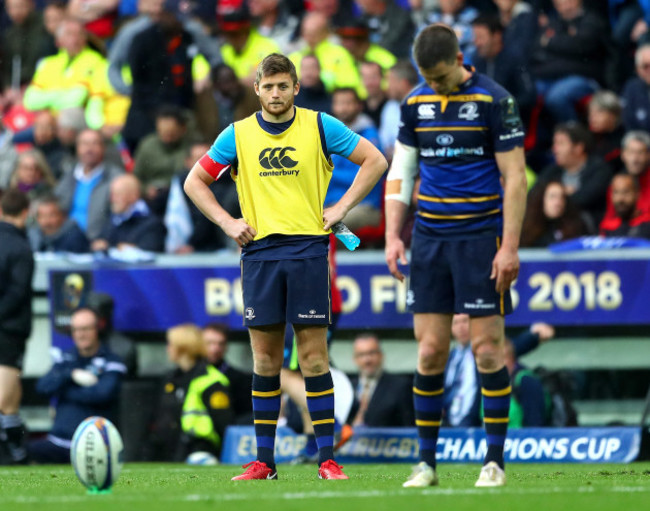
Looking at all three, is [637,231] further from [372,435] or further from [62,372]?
[62,372]

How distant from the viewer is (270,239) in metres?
7.60

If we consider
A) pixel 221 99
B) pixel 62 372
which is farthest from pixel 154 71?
pixel 62 372

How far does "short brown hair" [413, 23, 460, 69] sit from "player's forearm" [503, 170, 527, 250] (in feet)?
2.27

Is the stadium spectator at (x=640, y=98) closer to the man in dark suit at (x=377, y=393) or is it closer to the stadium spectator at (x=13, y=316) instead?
the man in dark suit at (x=377, y=393)

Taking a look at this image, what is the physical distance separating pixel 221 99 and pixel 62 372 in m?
3.98

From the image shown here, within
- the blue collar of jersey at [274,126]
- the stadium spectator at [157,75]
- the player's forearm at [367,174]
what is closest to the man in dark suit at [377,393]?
the player's forearm at [367,174]

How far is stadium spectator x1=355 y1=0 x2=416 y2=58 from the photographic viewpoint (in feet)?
49.9

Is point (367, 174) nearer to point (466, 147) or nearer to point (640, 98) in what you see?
point (466, 147)

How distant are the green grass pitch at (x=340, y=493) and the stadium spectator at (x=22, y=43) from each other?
10.1 m

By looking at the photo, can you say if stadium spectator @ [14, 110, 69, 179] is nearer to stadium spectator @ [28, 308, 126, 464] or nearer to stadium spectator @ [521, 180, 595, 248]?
stadium spectator @ [28, 308, 126, 464]

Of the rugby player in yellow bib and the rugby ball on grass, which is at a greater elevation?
the rugby player in yellow bib

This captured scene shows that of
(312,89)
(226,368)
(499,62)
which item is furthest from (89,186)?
(499,62)

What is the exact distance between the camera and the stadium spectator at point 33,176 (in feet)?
48.6

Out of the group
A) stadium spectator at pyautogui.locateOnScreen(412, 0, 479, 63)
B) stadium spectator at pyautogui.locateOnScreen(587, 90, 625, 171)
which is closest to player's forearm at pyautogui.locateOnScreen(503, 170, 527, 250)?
stadium spectator at pyautogui.locateOnScreen(587, 90, 625, 171)
